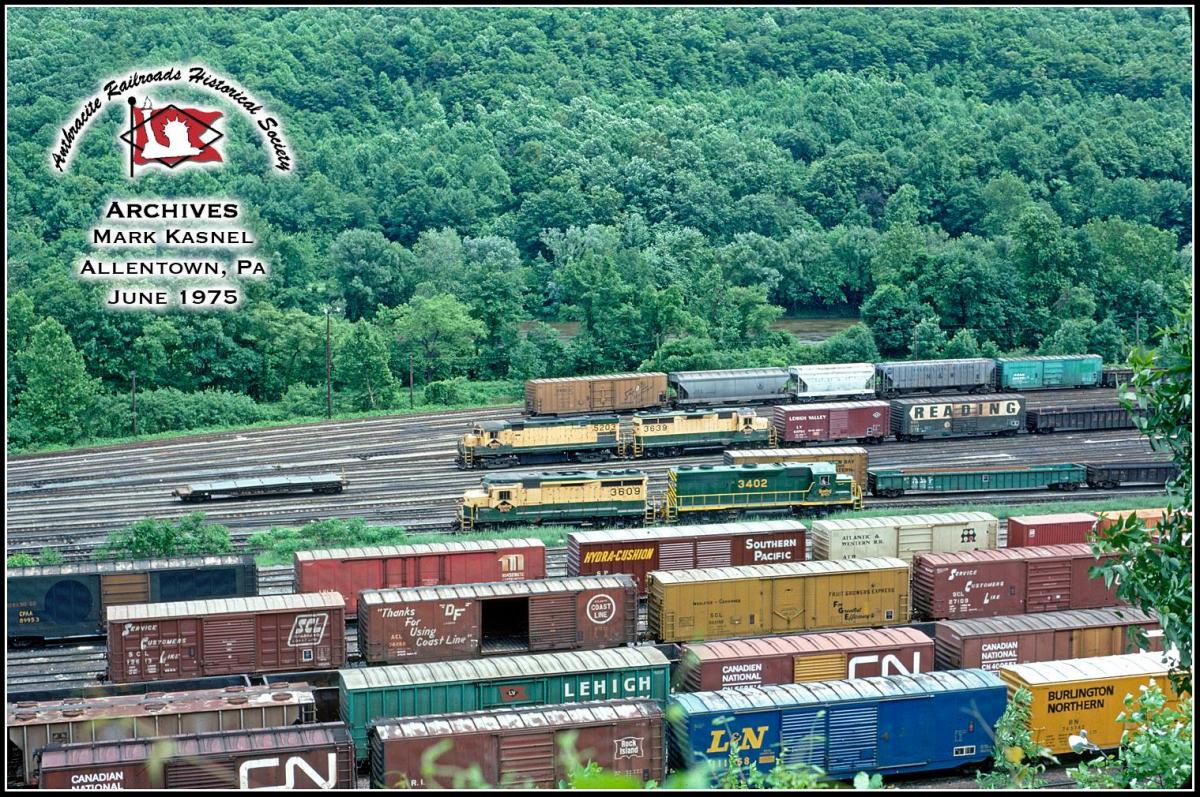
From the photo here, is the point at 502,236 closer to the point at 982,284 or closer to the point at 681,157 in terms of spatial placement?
the point at 681,157

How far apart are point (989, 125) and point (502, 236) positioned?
43.3 metres

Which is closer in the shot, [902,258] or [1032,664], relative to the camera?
[1032,664]

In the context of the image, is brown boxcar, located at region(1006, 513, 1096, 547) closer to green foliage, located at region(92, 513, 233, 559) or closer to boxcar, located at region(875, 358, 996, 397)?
green foliage, located at region(92, 513, 233, 559)

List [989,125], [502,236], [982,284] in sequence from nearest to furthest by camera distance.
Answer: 1. [982,284]
2. [502,236]
3. [989,125]

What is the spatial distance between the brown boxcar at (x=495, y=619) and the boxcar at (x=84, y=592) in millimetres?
5965

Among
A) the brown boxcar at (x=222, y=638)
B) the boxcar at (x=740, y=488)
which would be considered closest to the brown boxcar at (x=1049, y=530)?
the boxcar at (x=740, y=488)

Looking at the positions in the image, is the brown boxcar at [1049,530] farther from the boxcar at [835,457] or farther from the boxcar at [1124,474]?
the boxcar at [1124,474]

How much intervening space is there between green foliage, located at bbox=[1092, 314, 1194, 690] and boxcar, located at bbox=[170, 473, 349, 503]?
148 ft

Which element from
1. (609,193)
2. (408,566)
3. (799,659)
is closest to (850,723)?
(799,659)

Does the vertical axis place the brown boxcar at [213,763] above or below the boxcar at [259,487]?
below

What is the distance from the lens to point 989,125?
11838 centimetres

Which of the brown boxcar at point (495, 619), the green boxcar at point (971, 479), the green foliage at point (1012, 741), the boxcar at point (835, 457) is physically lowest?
the green foliage at point (1012, 741)

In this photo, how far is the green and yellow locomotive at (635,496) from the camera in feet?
172

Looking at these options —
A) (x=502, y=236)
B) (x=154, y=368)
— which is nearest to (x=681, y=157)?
(x=502, y=236)
